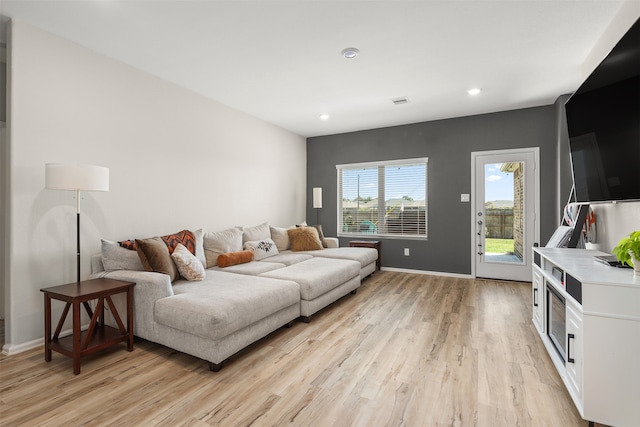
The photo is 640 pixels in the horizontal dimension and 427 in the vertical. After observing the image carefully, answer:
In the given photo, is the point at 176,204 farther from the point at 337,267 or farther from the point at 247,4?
the point at 247,4

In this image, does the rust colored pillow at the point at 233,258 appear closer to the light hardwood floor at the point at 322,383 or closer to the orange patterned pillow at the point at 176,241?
the orange patterned pillow at the point at 176,241

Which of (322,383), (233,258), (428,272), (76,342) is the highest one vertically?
(233,258)

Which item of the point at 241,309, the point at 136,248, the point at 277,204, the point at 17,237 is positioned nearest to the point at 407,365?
the point at 241,309

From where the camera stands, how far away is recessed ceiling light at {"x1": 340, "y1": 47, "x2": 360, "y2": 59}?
→ 2.89m

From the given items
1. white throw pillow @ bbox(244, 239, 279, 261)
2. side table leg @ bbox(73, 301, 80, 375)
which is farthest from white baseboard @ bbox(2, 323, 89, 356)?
white throw pillow @ bbox(244, 239, 279, 261)

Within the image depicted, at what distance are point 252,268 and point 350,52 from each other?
8.00 feet

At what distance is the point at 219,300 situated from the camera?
2.36m

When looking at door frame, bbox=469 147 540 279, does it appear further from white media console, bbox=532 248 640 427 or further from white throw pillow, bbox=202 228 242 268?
white throw pillow, bbox=202 228 242 268

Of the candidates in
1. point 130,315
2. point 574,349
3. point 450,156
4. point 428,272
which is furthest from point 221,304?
point 450,156

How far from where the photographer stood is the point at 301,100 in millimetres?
4254

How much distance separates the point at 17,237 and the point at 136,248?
0.81 metres

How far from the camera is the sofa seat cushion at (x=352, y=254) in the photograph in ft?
14.7

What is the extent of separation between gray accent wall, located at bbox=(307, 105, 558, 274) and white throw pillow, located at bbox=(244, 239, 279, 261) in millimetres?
2016

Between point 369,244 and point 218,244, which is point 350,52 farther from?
point 369,244
